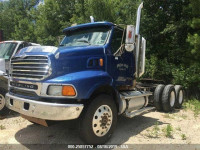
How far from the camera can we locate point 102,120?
161 inches

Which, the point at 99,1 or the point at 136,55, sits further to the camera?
the point at 99,1

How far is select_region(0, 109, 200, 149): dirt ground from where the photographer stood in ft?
14.5

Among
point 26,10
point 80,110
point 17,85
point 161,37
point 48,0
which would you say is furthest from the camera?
point 26,10

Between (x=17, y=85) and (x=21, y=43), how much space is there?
3.64 m

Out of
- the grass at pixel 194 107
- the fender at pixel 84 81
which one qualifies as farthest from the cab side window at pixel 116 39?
the grass at pixel 194 107

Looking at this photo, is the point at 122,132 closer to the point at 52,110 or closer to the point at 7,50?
the point at 52,110

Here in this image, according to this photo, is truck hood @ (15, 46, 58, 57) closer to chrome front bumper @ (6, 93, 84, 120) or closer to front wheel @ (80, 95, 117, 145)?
chrome front bumper @ (6, 93, 84, 120)

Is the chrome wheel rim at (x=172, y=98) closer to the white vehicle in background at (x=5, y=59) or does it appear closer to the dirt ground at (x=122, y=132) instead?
the dirt ground at (x=122, y=132)

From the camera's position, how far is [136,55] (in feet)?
18.5

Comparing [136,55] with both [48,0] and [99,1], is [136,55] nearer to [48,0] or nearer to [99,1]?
[99,1]

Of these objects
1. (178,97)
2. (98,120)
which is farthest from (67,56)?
(178,97)

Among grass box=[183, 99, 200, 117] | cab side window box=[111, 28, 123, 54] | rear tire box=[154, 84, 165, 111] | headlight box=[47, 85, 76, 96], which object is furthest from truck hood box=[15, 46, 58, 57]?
grass box=[183, 99, 200, 117]

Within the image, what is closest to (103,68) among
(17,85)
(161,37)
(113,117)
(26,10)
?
(113,117)

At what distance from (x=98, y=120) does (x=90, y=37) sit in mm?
2092
